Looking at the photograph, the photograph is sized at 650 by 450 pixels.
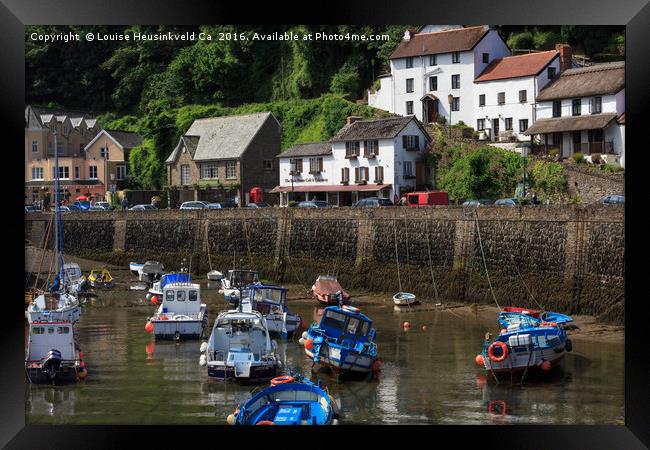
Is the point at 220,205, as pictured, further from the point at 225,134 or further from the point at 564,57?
the point at 564,57

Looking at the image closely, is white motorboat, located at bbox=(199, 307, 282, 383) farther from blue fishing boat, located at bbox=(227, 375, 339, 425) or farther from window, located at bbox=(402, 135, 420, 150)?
window, located at bbox=(402, 135, 420, 150)

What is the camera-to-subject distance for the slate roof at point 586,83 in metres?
28.4

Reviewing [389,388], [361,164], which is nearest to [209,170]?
[361,164]

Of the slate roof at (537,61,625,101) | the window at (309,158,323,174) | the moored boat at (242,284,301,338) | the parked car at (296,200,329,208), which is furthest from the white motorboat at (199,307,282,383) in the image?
the window at (309,158,323,174)

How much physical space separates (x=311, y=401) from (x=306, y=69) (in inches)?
1208

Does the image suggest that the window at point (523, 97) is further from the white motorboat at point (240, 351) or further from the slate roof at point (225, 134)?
the white motorboat at point (240, 351)

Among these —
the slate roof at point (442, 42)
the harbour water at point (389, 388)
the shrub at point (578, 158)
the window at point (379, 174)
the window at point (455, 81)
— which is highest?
the slate roof at point (442, 42)

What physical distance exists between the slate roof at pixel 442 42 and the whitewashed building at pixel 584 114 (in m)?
3.30

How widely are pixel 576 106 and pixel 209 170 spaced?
49.4 feet

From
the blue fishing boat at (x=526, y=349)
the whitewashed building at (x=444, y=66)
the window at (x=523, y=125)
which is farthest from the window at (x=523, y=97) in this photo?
the blue fishing boat at (x=526, y=349)

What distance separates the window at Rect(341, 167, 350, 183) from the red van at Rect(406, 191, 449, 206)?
156 inches

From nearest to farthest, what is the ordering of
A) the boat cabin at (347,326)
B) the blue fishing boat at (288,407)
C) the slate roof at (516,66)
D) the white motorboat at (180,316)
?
the blue fishing boat at (288,407)
the boat cabin at (347,326)
the white motorboat at (180,316)
the slate roof at (516,66)

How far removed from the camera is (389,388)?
1669 cm

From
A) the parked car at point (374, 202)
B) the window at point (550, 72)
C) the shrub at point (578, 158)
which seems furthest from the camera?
the parked car at point (374, 202)
